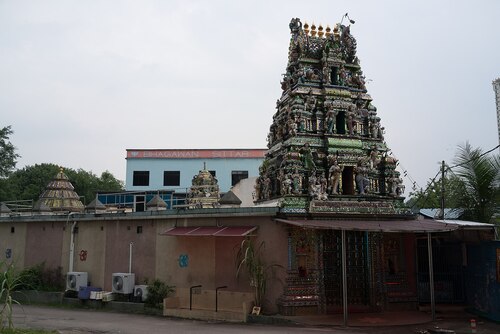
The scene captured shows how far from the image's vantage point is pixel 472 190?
17.6 metres

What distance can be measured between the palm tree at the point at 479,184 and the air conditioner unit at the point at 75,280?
1486 cm

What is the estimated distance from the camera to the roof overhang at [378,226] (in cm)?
1338

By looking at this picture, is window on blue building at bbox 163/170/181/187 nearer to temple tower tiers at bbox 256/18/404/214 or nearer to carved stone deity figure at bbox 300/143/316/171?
temple tower tiers at bbox 256/18/404/214

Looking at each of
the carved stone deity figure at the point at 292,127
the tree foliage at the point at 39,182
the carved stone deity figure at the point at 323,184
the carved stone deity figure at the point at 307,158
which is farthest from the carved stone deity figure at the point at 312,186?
the tree foliage at the point at 39,182

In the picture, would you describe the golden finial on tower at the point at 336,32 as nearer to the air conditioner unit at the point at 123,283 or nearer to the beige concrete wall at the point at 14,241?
the air conditioner unit at the point at 123,283

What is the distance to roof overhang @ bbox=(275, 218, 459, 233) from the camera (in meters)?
13.4

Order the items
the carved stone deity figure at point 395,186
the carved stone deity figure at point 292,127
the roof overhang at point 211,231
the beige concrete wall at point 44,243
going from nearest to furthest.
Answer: the roof overhang at point 211,231, the carved stone deity figure at point 292,127, the carved stone deity figure at point 395,186, the beige concrete wall at point 44,243

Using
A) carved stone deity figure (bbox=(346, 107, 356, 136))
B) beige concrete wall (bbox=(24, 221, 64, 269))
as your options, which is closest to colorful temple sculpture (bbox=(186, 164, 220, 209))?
beige concrete wall (bbox=(24, 221, 64, 269))

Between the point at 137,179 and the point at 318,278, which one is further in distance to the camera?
the point at 137,179

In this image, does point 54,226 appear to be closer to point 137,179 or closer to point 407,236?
point 407,236

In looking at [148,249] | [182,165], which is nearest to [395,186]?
[148,249]

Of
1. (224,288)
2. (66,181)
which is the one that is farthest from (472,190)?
(66,181)

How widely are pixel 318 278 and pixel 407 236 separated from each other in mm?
3924

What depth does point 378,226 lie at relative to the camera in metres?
14.0
